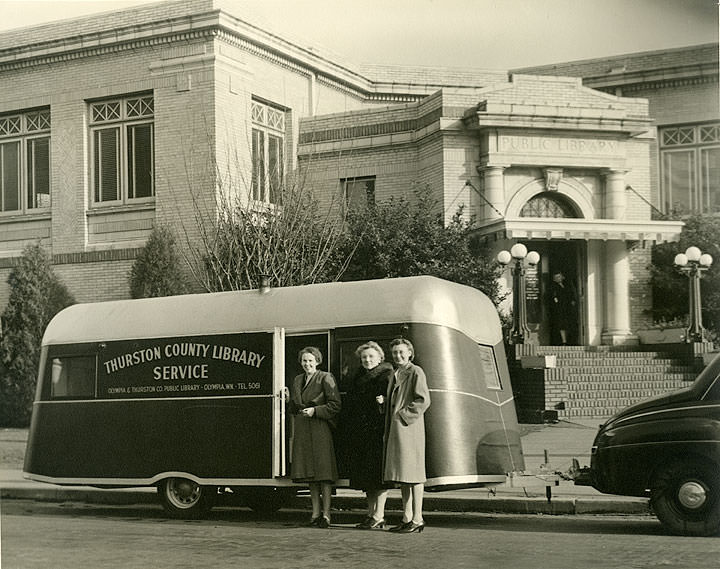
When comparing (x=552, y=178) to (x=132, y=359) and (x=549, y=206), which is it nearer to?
(x=549, y=206)

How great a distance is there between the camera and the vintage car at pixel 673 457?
9547 millimetres

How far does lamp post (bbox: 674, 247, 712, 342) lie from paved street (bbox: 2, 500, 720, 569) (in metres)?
10.7

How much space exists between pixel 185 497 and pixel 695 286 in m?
13.1

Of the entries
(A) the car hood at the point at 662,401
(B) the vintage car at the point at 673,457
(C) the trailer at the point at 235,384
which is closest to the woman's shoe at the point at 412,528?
(C) the trailer at the point at 235,384

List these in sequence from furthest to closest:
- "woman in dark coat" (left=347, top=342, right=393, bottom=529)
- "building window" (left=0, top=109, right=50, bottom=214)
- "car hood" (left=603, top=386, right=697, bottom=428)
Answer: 1. "building window" (left=0, top=109, right=50, bottom=214)
2. "woman in dark coat" (left=347, top=342, right=393, bottom=529)
3. "car hood" (left=603, top=386, right=697, bottom=428)

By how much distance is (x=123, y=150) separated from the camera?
2347 centimetres

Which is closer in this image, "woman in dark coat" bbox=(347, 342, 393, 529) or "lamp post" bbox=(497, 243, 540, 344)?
"woman in dark coat" bbox=(347, 342, 393, 529)

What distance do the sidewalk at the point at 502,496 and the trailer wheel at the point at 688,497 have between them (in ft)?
4.65

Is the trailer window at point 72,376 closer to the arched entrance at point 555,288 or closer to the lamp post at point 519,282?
the lamp post at point 519,282

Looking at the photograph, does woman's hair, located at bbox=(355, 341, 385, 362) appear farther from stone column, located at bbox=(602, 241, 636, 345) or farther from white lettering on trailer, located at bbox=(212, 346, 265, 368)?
stone column, located at bbox=(602, 241, 636, 345)

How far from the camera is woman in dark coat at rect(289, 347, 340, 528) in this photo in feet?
34.9

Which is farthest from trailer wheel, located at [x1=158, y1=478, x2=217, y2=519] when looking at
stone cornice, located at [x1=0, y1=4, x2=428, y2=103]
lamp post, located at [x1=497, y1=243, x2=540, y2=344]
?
stone cornice, located at [x1=0, y1=4, x2=428, y2=103]

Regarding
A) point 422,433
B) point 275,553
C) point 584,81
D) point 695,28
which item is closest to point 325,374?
point 422,433

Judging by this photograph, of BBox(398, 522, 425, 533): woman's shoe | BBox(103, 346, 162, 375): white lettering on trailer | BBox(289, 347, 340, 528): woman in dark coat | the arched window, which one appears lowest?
BBox(398, 522, 425, 533): woman's shoe
